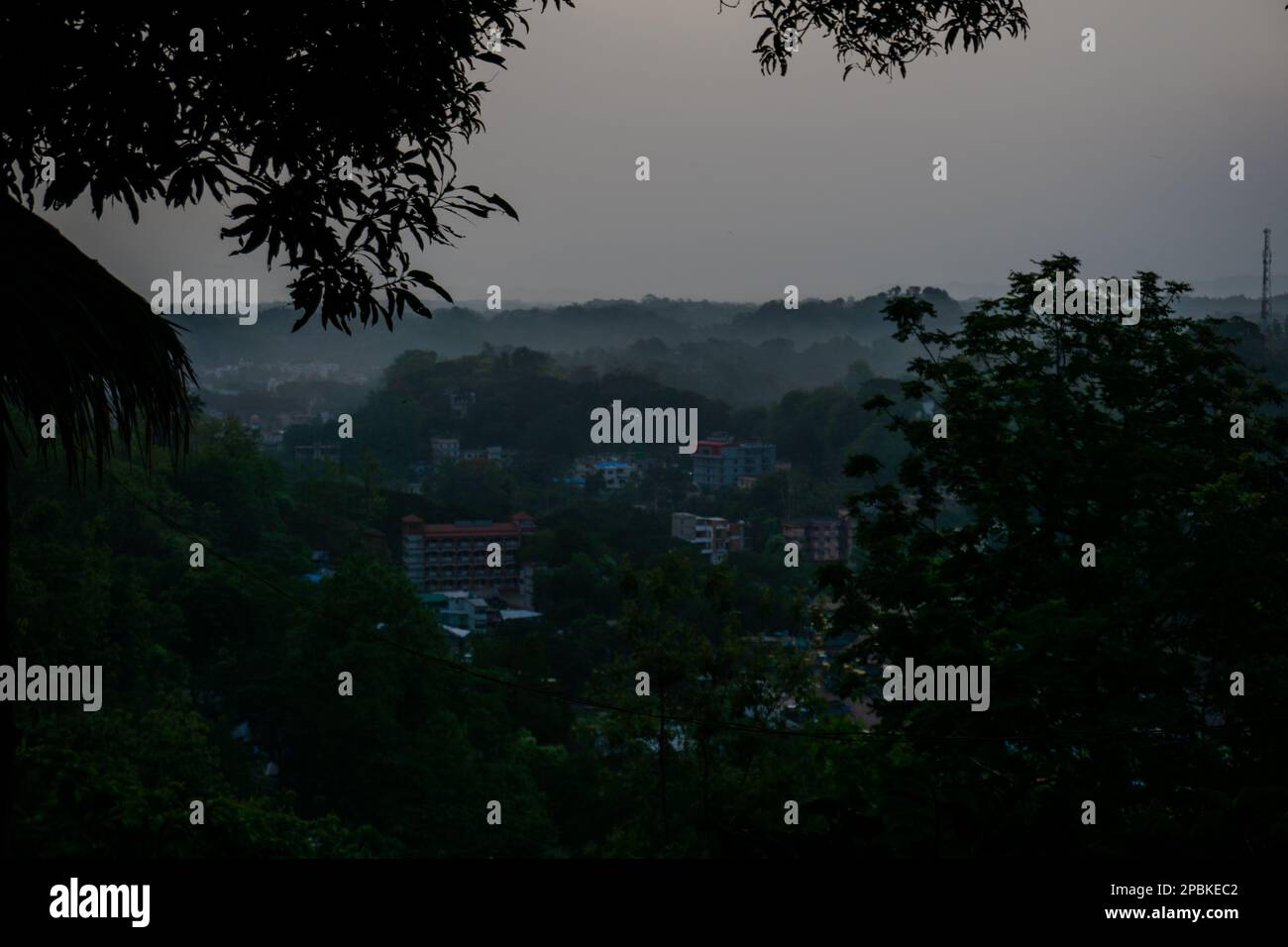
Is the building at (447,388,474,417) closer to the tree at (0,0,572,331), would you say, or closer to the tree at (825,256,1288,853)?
the tree at (825,256,1288,853)

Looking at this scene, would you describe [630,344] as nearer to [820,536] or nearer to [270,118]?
[820,536]

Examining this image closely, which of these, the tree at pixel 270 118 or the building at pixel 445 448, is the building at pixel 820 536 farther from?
the tree at pixel 270 118

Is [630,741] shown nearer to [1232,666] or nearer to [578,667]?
[1232,666]

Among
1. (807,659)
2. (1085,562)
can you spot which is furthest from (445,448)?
(1085,562)

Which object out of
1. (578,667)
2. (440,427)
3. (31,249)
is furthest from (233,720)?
(440,427)

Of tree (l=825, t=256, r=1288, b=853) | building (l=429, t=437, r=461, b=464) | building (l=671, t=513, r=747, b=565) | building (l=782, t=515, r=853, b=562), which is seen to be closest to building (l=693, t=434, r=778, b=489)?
building (l=782, t=515, r=853, b=562)

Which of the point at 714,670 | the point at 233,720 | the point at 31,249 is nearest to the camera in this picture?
the point at 31,249

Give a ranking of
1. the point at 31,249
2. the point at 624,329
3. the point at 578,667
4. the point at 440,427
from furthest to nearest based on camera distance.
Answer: the point at 624,329 < the point at 440,427 < the point at 578,667 < the point at 31,249
